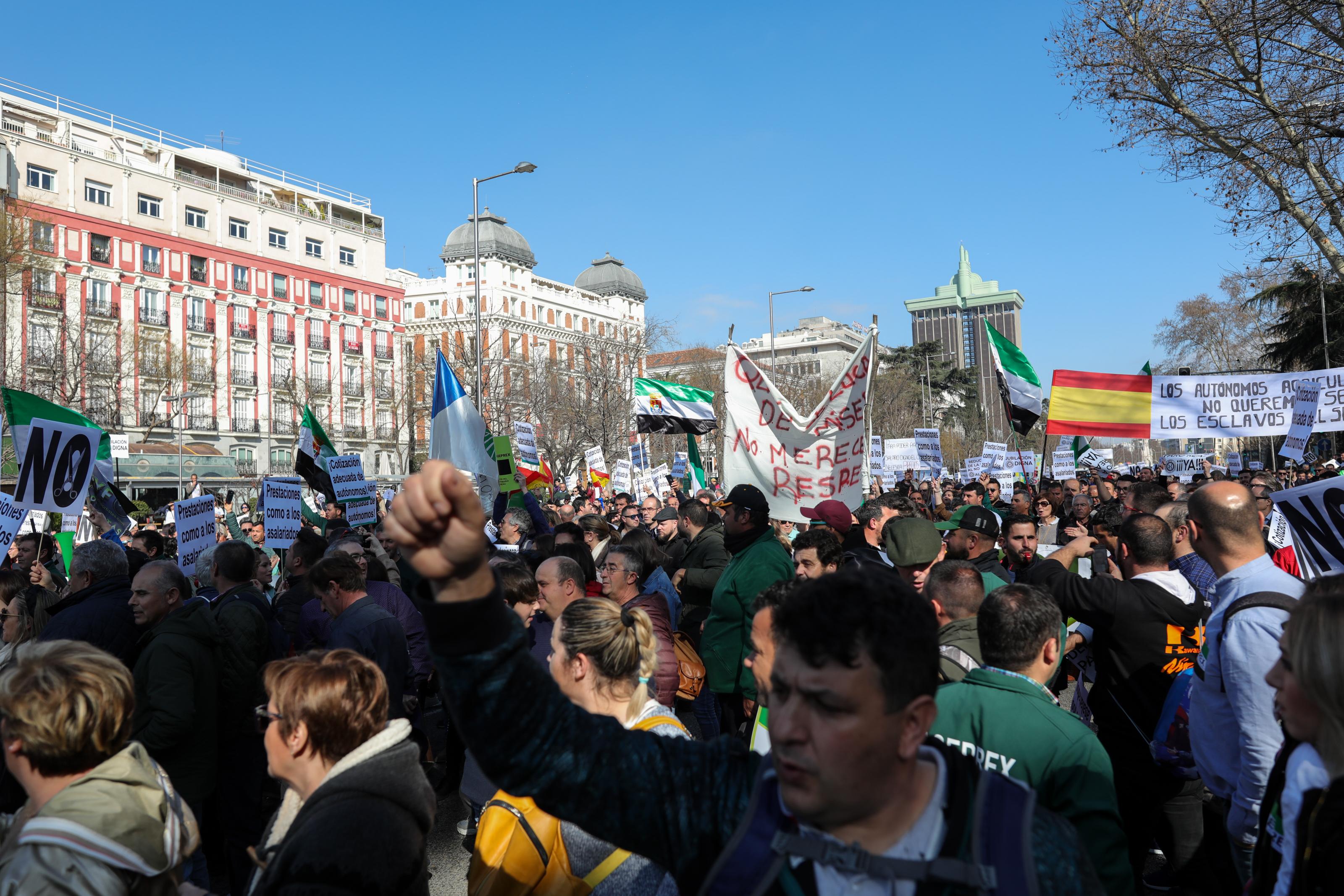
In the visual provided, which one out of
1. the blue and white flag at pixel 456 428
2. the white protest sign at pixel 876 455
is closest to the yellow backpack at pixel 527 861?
the blue and white flag at pixel 456 428

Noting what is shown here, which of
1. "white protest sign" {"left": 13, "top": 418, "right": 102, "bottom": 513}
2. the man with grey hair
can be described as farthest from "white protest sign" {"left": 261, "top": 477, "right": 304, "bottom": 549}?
the man with grey hair

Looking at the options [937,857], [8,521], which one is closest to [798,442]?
[8,521]

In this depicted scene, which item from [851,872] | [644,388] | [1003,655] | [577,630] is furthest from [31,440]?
[644,388]

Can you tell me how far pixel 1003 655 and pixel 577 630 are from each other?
1411 millimetres

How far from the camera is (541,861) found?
9.21ft

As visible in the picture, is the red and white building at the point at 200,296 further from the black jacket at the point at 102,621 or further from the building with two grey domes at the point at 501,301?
the black jacket at the point at 102,621

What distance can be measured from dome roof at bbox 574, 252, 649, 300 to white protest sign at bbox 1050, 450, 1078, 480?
77668mm

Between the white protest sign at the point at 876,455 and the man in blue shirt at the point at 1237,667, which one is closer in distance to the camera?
the man in blue shirt at the point at 1237,667

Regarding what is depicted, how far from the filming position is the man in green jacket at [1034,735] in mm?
2555

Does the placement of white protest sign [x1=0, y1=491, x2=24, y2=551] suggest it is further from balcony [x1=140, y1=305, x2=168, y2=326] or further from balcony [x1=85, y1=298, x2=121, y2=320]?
balcony [x1=140, y1=305, x2=168, y2=326]

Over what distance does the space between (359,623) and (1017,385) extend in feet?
38.6

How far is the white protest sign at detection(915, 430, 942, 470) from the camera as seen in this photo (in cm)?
1914

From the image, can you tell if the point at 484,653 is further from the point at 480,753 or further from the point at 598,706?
the point at 598,706

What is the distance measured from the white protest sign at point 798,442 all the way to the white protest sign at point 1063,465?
1368cm
